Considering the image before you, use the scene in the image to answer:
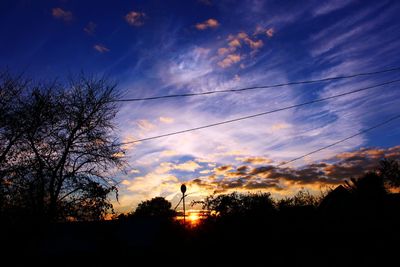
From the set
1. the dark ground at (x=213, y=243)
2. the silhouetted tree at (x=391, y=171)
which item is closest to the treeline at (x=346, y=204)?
the dark ground at (x=213, y=243)

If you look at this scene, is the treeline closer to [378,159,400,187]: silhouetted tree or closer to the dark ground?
the dark ground

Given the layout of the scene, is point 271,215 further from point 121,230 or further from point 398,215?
point 121,230

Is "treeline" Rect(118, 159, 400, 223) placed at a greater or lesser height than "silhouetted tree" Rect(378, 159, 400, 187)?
lesser

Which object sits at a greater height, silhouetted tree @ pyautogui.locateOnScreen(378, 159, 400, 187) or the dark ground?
silhouetted tree @ pyautogui.locateOnScreen(378, 159, 400, 187)

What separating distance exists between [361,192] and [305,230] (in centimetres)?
408

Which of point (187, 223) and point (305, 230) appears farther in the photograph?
point (187, 223)

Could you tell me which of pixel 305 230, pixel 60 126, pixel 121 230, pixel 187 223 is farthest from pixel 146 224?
pixel 305 230

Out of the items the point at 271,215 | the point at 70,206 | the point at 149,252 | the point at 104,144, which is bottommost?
the point at 149,252

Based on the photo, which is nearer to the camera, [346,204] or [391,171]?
[346,204]

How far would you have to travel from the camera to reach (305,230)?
685 inches

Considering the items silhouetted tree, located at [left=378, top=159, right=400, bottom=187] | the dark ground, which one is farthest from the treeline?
silhouetted tree, located at [left=378, top=159, right=400, bottom=187]

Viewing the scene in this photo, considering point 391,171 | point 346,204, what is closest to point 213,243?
point 346,204

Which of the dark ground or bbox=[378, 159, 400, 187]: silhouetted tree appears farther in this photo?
bbox=[378, 159, 400, 187]: silhouetted tree

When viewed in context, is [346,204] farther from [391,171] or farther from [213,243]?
[391,171]
